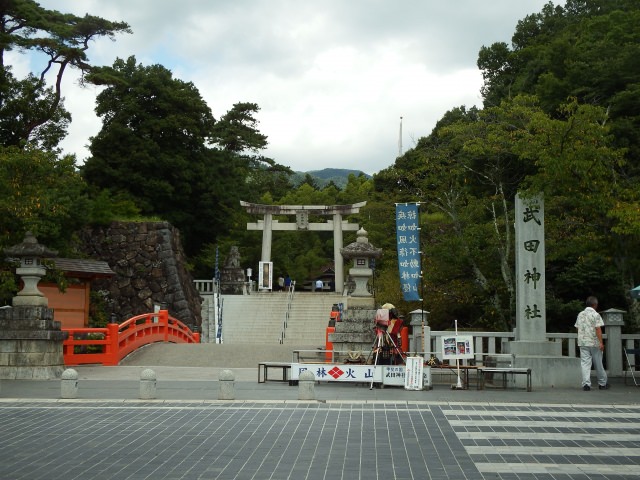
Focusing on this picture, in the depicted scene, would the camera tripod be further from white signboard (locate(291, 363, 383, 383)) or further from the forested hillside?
the forested hillside

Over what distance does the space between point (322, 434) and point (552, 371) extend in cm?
767

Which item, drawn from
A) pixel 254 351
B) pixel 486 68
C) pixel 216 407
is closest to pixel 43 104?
pixel 254 351

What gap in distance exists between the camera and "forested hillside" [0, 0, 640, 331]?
61.4 ft

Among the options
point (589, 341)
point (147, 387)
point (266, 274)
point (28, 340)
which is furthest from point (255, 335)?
point (147, 387)

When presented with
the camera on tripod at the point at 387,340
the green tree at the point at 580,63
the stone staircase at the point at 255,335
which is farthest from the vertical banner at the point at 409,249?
the green tree at the point at 580,63

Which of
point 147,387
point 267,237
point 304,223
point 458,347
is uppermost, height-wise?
point 304,223

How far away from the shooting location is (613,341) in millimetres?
16875

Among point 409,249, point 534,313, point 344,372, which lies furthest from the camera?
point 409,249

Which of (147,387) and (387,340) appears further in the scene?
(387,340)

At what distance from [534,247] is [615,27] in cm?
2255

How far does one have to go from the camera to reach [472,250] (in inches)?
880

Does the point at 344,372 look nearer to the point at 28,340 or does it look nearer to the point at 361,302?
the point at 361,302

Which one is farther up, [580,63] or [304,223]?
[580,63]

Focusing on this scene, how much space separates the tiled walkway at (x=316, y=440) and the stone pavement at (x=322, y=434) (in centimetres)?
2
